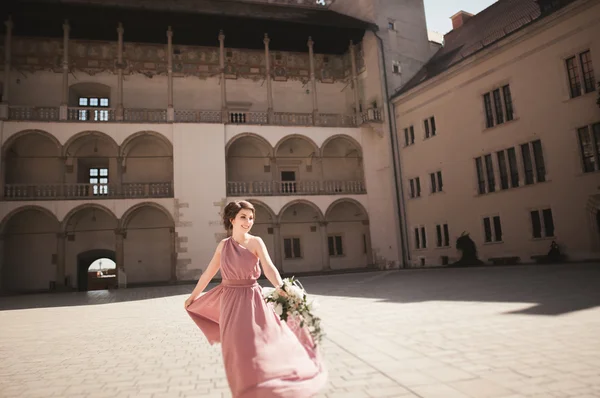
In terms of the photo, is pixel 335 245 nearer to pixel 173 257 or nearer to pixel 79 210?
pixel 173 257

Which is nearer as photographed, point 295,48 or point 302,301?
point 302,301

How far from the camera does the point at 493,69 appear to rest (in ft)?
69.8

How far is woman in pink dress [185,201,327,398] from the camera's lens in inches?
130

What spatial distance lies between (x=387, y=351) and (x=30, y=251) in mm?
24747

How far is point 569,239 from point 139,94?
2516 centimetres

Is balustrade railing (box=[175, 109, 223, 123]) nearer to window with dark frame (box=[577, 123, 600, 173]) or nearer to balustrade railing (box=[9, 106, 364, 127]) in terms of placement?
balustrade railing (box=[9, 106, 364, 127])

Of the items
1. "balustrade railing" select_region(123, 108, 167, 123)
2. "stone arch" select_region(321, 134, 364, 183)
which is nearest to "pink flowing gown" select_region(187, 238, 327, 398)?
"balustrade railing" select_region(123, 108, 167, 123)

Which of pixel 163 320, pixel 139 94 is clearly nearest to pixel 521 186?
pixel 163 320

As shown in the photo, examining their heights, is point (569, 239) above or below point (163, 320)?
above

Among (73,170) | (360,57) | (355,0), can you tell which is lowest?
(73,170)

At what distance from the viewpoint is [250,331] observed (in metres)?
3.56

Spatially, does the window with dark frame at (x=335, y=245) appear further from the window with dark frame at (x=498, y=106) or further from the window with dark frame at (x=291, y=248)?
the window with dark frame at (x=498, y=106)

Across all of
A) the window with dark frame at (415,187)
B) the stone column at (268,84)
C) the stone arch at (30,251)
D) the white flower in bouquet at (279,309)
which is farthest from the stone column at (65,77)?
the white flower in bouquet at (279,309)

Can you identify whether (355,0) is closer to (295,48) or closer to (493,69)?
(295,48)
